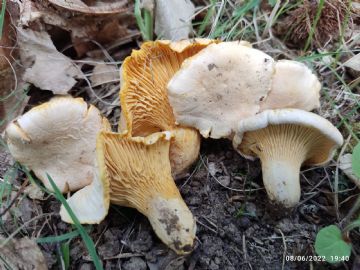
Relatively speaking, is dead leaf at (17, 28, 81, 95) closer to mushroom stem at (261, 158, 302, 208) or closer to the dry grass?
the dry grass

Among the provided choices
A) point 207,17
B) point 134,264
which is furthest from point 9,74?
point 134,264

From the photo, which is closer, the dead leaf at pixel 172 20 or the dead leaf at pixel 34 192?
the dead leaf at pixel 34 192

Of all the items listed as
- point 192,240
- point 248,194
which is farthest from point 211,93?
point 192,240

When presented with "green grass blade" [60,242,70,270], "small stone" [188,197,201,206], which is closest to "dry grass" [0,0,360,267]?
"small stone" [188,197,201,206]

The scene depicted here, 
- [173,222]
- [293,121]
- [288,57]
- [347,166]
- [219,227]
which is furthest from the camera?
[288,57]

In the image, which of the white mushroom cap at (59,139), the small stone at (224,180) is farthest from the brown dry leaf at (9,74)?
the small stone at (224,180)

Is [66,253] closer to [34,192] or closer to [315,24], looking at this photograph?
[34,192]

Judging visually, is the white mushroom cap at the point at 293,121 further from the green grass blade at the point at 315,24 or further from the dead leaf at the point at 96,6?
the dead leaf at the point at 96,6
